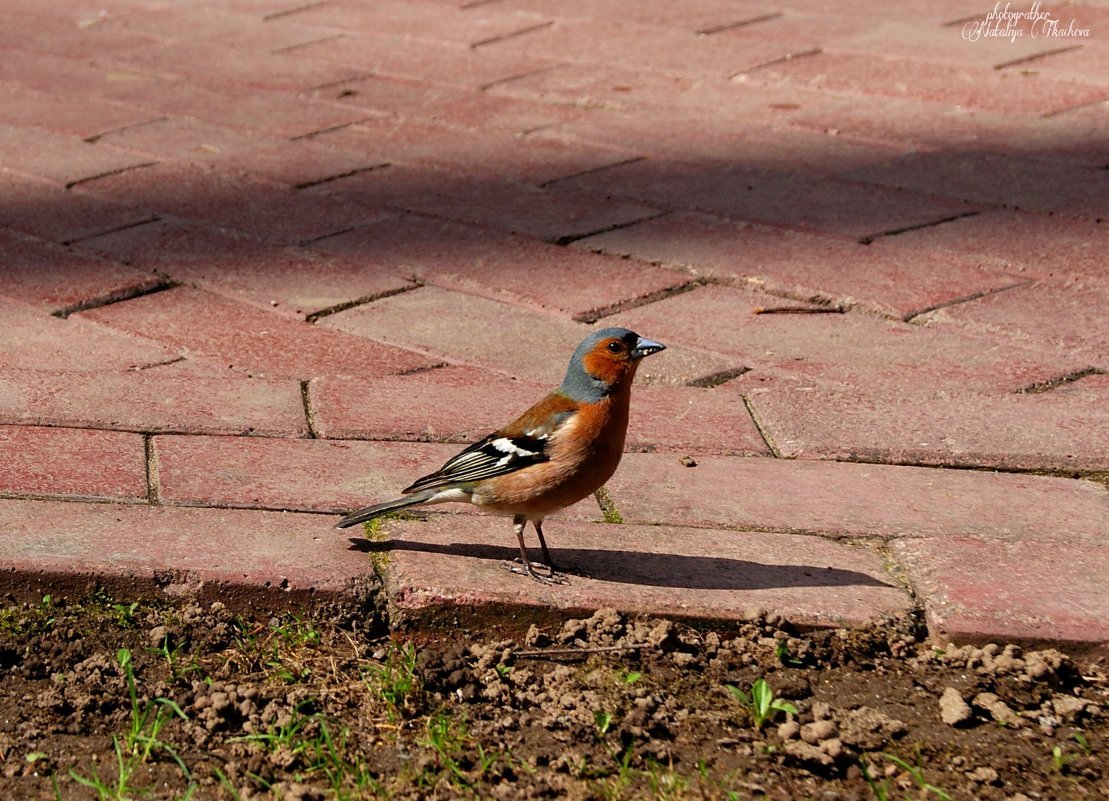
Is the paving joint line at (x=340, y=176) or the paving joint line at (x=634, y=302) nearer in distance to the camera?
the paving joint line at (x=634, y=302)

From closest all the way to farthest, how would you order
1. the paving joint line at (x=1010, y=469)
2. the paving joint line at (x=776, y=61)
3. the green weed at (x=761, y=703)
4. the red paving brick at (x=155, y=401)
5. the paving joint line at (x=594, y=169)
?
the green weed at (x=761, y=703), the paving joint line at (x=1010, y=469), the red paving brick at (x=155, y=401), the paving joint line at (x=594, y=169), the paving joint line at (x=776, y=61)

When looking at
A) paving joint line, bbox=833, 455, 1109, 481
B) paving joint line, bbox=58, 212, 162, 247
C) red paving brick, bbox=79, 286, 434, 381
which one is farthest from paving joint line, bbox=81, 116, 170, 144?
paving joint line, bbox=833, 455, 1109, 481

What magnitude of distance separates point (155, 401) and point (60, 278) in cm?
114

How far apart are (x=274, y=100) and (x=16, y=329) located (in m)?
2.80

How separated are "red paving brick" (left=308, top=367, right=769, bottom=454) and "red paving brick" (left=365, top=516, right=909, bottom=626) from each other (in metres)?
0.41

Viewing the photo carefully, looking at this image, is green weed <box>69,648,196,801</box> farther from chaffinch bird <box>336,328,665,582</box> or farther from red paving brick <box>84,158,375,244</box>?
red paving brick <box>84,158,375,244</box>

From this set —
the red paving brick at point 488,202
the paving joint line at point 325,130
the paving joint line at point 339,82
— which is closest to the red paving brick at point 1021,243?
the red paving brick at point 488,202

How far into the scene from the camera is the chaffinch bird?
2.89m

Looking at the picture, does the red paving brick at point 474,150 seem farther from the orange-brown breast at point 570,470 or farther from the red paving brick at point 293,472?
the orange-brown breast at point 570,470

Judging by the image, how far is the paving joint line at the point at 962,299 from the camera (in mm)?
4234

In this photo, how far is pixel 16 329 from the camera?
13.6 feet

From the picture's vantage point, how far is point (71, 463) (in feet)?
10.6

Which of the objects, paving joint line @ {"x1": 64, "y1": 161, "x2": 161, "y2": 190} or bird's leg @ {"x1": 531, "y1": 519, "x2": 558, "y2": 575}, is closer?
bird's leg @ {"x1": 531, "y1": 519, "x2": 558, "y2": 575}

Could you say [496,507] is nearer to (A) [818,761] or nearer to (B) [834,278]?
(A) [818,761]
